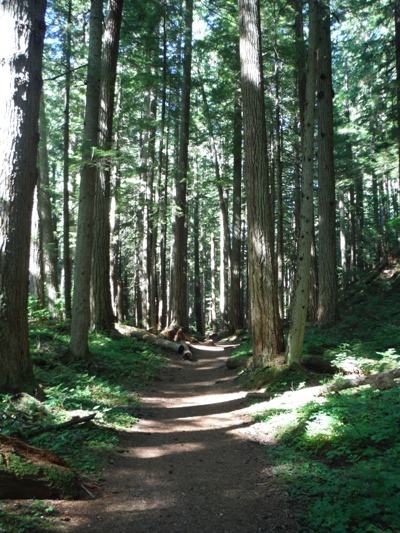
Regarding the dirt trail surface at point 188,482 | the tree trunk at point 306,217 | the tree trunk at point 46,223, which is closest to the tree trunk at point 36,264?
the tree trunk at point 46,223

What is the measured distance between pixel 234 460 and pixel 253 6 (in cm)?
905

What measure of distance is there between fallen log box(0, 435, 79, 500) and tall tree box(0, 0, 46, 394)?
213cm

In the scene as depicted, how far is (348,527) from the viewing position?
115 inches

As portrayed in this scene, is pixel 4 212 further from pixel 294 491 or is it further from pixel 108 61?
pixel 108 61

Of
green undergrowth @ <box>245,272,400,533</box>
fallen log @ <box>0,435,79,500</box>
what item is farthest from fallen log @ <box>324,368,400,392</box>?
fallen log @ <box>0,435,79,500</box>

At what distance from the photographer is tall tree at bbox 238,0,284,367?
8.34 meters

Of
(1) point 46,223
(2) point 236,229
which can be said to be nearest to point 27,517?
(1) point 46,223

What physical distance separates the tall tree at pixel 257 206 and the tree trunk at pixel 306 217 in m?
0.74

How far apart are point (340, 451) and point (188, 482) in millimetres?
1672

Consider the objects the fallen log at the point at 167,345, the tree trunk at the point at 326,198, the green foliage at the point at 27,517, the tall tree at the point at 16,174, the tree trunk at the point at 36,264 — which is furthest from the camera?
the fallen log at the point at 167,345

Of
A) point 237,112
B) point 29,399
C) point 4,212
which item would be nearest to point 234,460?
point 29,399

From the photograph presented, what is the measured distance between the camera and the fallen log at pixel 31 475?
3.32 m

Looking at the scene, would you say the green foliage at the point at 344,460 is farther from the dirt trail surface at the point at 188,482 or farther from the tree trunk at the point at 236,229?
the tree trunk at the point at 236,229

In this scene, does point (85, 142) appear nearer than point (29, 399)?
No
